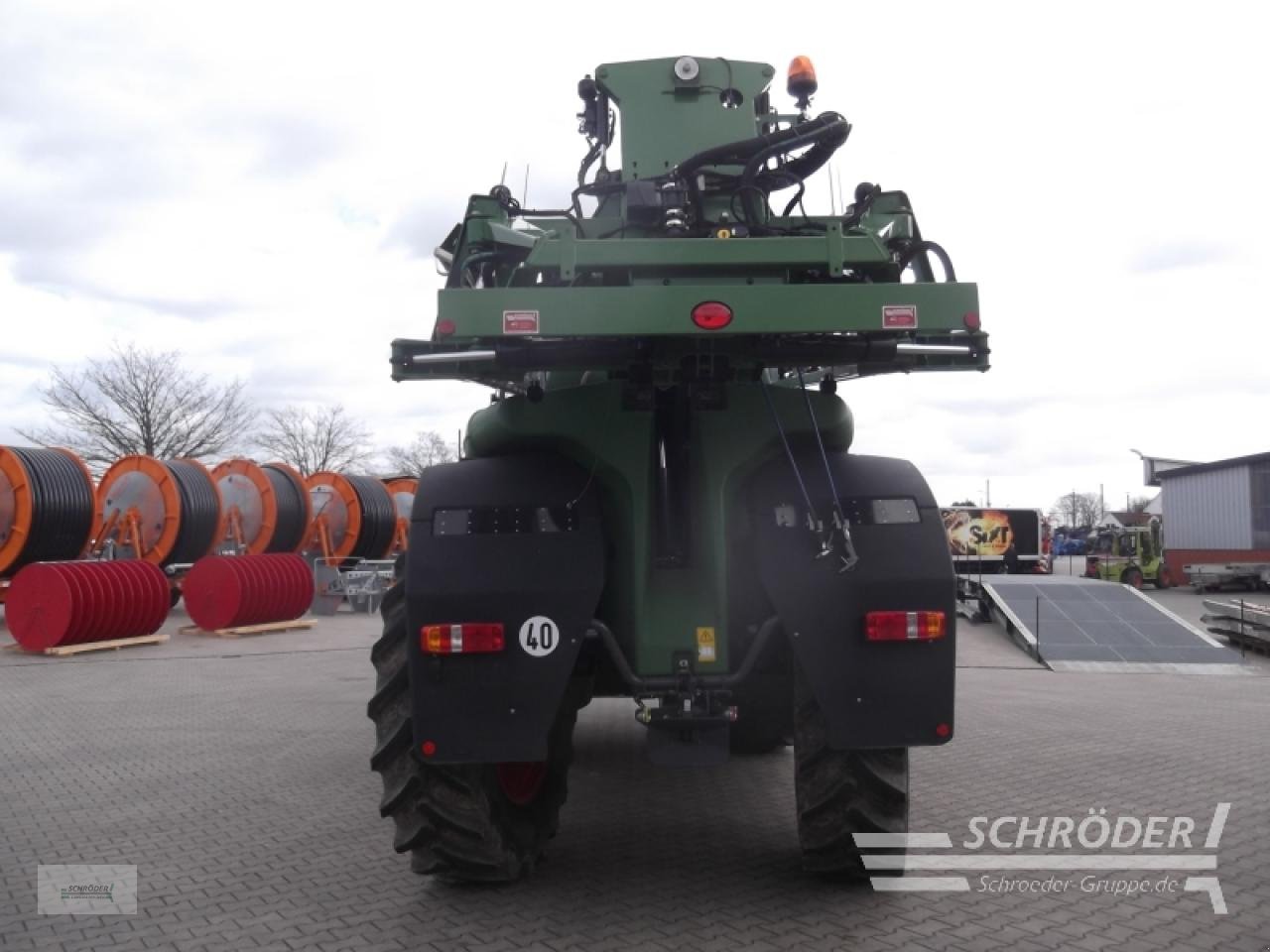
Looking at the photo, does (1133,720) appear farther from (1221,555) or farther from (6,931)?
(1221,555)

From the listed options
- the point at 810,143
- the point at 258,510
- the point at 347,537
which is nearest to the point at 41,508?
the point at 258,510

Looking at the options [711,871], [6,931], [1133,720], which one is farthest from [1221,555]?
[6,931]

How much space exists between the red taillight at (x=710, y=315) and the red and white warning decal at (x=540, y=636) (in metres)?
1.42

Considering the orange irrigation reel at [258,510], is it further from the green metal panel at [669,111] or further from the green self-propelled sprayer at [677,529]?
the green self-propelled sprayer at [677,529]

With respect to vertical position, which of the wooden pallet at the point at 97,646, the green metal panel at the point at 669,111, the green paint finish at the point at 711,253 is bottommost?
the wooden pallet at the point at 97,646

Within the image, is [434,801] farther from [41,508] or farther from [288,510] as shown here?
[288,510]

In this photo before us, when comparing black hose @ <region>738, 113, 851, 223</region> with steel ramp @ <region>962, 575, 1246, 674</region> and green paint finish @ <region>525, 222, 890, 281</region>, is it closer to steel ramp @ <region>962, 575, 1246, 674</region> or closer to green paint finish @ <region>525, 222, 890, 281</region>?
green paint finish @ <region>525, 222, 890, 281</region>

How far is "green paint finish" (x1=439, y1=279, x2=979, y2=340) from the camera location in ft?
14.1

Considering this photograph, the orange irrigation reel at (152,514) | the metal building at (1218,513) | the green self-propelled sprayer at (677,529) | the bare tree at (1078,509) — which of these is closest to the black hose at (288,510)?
the orange irrigation reel at (152,514)

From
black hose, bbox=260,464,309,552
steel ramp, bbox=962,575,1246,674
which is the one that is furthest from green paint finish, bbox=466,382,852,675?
black hose, bbox=260,464,309,552

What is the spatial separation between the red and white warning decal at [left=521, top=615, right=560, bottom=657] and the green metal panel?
3003mm

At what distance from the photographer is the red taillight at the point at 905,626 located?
4.64 m

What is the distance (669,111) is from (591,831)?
4200 millimetres

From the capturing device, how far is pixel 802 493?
4879 mm
